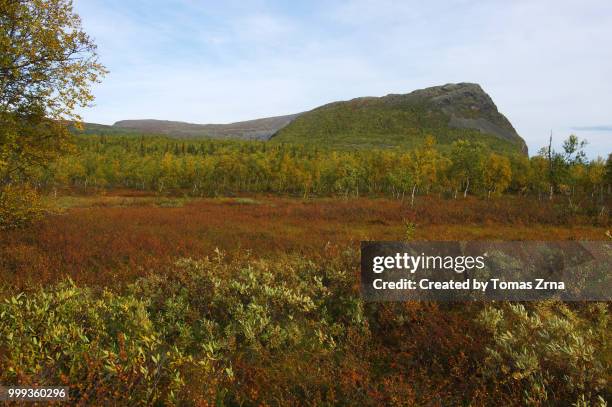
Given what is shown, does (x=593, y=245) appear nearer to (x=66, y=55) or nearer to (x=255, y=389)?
(x=255, y=389)

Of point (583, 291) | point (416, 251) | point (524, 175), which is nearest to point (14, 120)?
point (416, 251)

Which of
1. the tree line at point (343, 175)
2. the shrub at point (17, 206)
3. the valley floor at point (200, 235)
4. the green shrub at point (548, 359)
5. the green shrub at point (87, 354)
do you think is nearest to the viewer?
the green shrub at point (87, 354)

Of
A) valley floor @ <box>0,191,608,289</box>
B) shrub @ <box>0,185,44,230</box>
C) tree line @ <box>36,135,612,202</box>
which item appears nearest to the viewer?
valley floor @ <box>0,191,608,289</box>

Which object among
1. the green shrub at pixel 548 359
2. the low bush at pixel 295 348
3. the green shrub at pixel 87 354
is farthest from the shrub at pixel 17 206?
the green shrub at pixel 548 359

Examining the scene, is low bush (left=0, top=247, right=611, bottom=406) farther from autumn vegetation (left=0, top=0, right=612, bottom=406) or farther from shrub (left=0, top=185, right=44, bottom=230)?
shrub (left=0, top=185, right=44, bottom=230)

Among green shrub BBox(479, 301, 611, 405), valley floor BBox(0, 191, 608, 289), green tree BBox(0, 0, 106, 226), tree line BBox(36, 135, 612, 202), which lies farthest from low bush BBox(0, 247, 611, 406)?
tree line BBox(36, 135, 612, 202)

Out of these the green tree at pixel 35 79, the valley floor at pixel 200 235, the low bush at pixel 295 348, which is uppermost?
the green tree at pixel 35 79

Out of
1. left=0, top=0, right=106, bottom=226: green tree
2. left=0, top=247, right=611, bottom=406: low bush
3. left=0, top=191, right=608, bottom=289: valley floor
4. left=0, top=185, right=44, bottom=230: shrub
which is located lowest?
left=0, top=191, right=608, bottom=289: valley floor

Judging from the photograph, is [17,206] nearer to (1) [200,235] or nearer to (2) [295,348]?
(1) [200,235]

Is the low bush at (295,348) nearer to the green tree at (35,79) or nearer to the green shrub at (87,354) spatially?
the green shrub at (87,354)

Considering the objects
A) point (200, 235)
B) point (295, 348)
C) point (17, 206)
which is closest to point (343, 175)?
point (200, 235)

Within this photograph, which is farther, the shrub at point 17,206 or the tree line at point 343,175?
the tree line at point 343,175

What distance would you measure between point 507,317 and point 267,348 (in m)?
3.60

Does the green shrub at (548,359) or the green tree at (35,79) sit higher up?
the green tree at (35,79)
